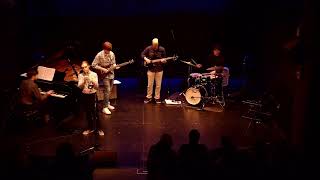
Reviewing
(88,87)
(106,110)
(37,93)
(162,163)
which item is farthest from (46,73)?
(162,163)

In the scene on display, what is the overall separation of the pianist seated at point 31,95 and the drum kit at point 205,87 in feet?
14.0

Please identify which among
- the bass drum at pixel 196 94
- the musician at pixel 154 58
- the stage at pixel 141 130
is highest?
the musician at pixel 154 58

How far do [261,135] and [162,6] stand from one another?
639cm

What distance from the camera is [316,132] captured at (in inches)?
345

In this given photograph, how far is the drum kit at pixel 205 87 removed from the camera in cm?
1316

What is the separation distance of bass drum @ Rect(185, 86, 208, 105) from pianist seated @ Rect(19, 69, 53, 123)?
422 centimetres

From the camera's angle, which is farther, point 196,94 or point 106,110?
point 196,94

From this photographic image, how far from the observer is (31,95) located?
10.6 metres

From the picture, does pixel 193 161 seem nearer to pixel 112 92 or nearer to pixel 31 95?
pixel 31 95

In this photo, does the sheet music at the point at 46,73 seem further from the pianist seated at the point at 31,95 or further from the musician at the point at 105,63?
the musician at the point at 105,63

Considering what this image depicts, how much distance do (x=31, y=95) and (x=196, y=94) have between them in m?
4.70

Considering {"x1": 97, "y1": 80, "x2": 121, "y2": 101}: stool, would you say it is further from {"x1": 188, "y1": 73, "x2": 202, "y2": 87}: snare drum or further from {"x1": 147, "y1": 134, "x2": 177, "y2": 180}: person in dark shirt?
{"x1": 147, "y1": 134, "x2": 177, "y2": 180}: person in dark shirt

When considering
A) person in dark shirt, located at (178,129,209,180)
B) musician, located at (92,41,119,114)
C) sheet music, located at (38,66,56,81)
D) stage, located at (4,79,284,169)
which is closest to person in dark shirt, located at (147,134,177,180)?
person in dark shirt, located at (178,129,209,180)

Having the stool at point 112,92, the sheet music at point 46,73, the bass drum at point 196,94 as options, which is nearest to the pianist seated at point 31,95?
the sheet music at point 46,73
